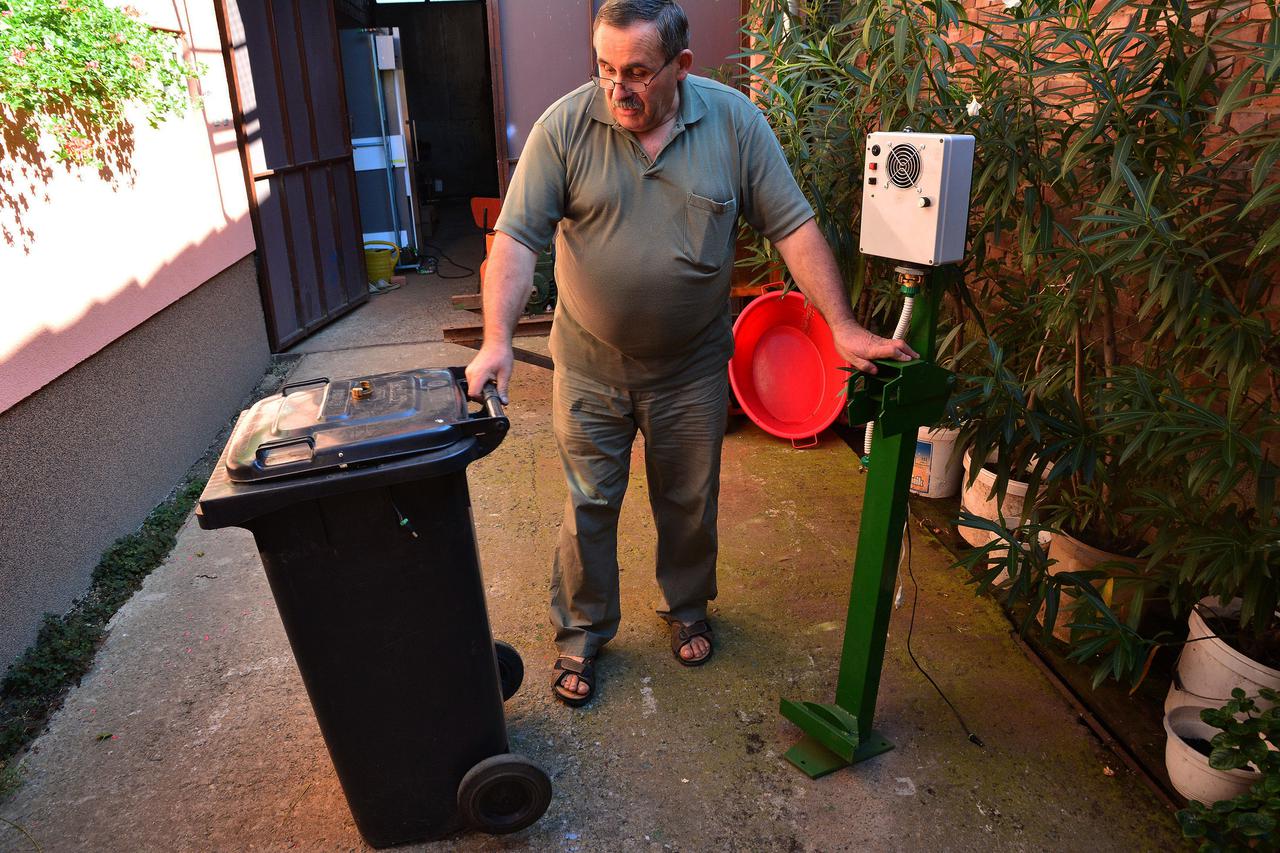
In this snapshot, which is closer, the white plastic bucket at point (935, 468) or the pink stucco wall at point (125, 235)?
the pink stucco wall at point (125, 235)

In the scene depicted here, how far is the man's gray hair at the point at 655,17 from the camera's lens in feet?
6.97

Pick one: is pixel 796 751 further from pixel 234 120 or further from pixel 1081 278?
pixel 234 120

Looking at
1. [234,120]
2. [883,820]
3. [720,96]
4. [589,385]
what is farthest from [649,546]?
[234,120]

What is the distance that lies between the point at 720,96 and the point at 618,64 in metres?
0.36

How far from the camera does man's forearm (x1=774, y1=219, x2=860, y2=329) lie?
233cm

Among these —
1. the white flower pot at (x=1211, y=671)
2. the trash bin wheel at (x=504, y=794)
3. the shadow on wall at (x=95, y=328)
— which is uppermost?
the shadow on wall at (x=95, y=328)

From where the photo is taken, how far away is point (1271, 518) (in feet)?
6.93

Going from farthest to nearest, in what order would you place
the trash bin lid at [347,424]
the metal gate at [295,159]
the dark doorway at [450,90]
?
1. the dark doorway at [450,90]
2. the metal gate at [295,159]
3. the trash bin lid at [347,424]

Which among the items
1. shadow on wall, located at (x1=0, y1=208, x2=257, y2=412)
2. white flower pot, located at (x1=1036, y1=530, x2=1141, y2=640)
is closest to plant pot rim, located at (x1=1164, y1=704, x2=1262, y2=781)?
white flower pot, located at (x1=1036, y1=530, x2=1141, y2=640)

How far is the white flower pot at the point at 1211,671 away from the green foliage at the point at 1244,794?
4.8 inches

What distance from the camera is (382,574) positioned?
1.97 metres

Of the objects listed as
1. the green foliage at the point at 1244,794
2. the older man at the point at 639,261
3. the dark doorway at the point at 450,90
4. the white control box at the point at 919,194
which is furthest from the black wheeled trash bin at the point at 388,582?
the dark doorway at the point at 450,90

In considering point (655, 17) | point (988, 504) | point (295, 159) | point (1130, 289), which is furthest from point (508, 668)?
point (295, 159)

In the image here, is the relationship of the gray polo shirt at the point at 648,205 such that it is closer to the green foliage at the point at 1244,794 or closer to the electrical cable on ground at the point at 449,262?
the green foliage at the point at 1244,794
